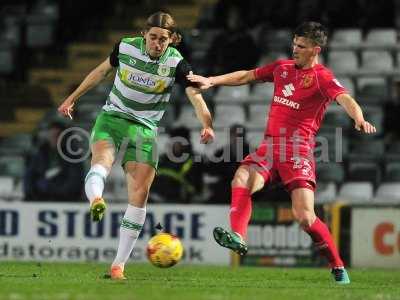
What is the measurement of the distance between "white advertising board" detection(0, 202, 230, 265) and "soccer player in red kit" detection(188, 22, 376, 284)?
4.92 meters

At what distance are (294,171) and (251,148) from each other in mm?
6185

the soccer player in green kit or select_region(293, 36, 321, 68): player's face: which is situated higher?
select_region(293, 36, 321, 68): player's face

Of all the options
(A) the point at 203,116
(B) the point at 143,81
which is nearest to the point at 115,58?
(B) the point at 143,81

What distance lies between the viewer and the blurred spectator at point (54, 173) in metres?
16.6

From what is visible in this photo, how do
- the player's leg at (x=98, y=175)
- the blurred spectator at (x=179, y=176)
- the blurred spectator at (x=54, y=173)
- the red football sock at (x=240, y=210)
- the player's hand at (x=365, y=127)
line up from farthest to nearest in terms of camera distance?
the blurred spectator at (x=54, y=173) → the blurred spectator at (x=179, y=176) → the red football sock at (x=240, y=210) → the player's hand at (x=365, y=127) → the player's leg at (x=98, y=175)

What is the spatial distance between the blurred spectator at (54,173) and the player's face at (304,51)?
19.8 ft

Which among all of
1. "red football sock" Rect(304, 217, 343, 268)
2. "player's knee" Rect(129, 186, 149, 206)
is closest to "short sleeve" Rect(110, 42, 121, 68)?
"player's knee" Rect(129, 186, 149, 206)

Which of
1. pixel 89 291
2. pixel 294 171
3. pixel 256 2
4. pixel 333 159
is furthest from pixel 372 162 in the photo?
pixel 89 291

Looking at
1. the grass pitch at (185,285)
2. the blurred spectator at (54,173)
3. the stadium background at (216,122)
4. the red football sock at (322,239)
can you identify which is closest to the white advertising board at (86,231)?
the stadium background at (216,122)

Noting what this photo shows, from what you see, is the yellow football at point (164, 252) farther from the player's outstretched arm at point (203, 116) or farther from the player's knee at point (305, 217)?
the player's knee at point (305, 217)

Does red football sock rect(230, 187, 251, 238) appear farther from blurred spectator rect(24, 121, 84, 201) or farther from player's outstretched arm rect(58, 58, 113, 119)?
blurred spectator rect(24, 121, 84, 201)

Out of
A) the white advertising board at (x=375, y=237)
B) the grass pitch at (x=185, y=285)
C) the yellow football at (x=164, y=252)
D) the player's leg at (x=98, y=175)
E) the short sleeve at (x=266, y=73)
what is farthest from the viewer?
the white advertising board at (x=375, y=237)

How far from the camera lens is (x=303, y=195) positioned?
10930 millimetres

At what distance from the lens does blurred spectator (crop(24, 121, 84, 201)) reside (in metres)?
16.6
